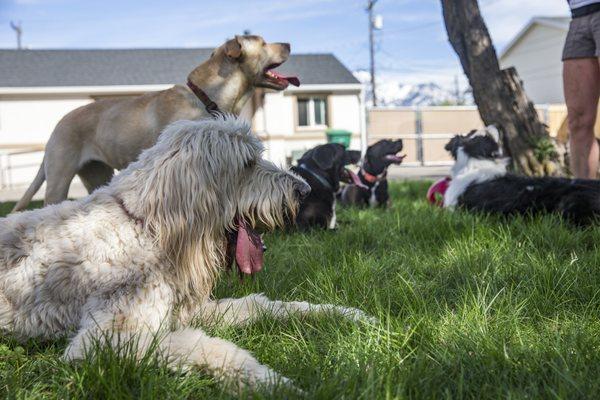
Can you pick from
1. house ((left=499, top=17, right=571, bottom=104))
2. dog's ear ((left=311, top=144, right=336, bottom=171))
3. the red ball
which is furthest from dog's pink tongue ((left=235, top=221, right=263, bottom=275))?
house ((left=499, top=17, right=571, bottom=104))

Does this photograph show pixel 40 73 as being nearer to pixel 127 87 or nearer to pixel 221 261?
pixel 127 87

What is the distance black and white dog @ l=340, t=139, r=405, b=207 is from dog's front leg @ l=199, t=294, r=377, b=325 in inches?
218

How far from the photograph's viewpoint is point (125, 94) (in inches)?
1176

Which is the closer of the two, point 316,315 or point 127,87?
point 316,315

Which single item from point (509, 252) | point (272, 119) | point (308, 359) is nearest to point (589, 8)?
point (509, 252)

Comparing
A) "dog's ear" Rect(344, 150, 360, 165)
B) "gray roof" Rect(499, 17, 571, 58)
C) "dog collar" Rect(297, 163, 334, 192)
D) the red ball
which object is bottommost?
the red ball

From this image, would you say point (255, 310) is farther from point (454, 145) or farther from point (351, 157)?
point (454, 145)

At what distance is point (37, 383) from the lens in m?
2.19

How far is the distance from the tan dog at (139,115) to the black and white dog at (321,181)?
949mm

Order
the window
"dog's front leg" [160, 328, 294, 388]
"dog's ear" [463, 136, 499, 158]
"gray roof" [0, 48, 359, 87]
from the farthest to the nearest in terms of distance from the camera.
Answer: the window
"gray roof" [0, 48, 359, 87]
"dog's ear" [463, 136, 499, 158]
"dog's front leg" [160, 328, 294, 388]

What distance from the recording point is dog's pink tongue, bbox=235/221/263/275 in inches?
112

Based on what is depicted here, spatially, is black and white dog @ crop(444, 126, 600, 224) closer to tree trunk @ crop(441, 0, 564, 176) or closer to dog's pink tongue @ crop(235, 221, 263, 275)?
tree trunk @ crop(441, 0, 564, 176)

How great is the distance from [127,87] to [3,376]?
96.5ft

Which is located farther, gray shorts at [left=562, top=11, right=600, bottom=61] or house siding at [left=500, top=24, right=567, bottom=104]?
house siding at [left=500, top=24, right=567, bottom=104]
